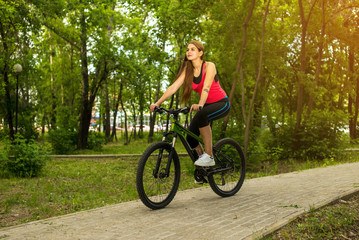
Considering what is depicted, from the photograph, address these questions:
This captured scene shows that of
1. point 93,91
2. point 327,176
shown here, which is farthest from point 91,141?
point 327,176

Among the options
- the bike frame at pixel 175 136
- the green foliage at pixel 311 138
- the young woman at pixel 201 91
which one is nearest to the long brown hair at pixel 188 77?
the young woman at pixel 201 91

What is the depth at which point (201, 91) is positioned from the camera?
215 inches

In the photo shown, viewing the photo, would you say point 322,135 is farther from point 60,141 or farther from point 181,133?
point 60,141

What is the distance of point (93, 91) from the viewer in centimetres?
2067

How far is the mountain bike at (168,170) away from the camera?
16.1 ft

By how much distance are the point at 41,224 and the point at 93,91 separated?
54.8 feet

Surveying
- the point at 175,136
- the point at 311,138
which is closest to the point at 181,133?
the point at 175,136

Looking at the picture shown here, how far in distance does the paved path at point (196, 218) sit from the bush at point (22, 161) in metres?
4.84

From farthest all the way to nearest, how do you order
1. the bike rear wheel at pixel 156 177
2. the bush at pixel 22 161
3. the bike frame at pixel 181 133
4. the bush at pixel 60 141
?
the bush at pixel 60 141 < the bush at pixel 22 161 < the bike frame at pixel 181 133 < the bike rear wheel at pixel 156 177

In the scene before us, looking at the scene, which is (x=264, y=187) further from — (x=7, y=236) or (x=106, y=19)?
(x=106, y=19)

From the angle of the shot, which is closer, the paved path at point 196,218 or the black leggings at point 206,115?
the paved path at point 196,218

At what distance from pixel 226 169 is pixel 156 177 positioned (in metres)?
1.55

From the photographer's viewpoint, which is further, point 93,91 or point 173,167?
point 93,91

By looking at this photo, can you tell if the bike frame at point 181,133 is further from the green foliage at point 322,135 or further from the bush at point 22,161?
the green foliage at point 322,135
